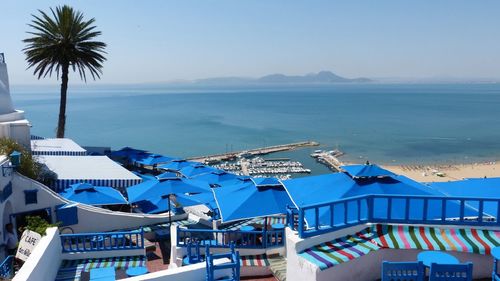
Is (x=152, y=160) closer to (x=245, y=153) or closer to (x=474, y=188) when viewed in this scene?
(x=474, y=188)

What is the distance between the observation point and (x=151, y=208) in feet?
54.4

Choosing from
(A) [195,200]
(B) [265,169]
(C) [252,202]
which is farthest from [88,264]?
(B) [265,169]

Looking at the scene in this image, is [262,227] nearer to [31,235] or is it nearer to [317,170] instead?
[31,235]

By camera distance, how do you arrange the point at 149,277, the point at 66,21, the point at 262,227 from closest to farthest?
the point at 149,277, the point at 262,227, the point at 66,21

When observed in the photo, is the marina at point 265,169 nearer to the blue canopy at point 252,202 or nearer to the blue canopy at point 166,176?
the blue canopy at point 166,176

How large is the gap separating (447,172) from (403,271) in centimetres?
5106

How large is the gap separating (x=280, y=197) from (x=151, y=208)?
677 centimetres

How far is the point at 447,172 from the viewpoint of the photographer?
5200cm

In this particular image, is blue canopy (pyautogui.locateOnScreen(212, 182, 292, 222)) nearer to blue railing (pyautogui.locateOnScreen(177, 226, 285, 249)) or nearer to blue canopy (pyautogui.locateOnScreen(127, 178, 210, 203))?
blue railing (pyautogui.locateOnScreen(177, 226, 285, 249))

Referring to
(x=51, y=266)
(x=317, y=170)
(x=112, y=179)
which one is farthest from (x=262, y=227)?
(x=317, y=170)

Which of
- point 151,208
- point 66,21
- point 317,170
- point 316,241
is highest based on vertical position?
point 66,21

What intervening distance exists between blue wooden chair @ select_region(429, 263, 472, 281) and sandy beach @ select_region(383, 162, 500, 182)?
4406 centimetres

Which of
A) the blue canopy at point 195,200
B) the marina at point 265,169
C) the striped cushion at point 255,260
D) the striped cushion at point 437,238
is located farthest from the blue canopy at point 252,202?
the marina at point 265,169

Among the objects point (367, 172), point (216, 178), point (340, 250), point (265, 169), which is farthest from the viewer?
point (265, 169)
